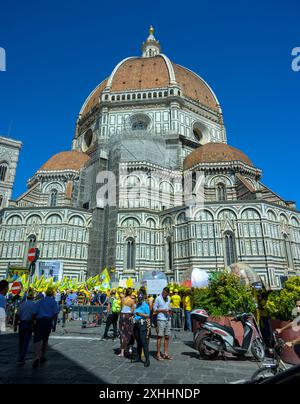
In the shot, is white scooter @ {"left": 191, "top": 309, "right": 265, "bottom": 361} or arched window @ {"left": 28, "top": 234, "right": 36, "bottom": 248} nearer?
white scooter @ {"left": 191, "top": 309, "right": 265, "bottom": 361}

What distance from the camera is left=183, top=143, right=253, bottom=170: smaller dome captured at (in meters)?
33.1

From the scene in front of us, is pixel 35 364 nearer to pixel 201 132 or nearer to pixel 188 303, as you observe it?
pixel 188 303

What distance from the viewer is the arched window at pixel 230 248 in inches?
1022

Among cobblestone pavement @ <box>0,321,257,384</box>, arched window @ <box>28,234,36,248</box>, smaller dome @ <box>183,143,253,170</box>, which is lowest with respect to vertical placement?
cobblestone pavement @ <box>0,321,257,384</box>

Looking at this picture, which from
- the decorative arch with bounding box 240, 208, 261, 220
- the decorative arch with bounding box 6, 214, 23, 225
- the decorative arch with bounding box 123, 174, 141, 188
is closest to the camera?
the decorative arch with bounding box 240, 208, 261, 220

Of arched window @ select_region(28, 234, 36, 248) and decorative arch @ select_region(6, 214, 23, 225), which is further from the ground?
decorative arch @ select_region(6, 214, 23, 225)

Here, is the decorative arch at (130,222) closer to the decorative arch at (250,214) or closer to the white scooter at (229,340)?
the decorative arch at (250,214)

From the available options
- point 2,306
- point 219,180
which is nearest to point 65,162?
point 219,180

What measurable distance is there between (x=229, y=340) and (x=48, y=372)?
412 cm

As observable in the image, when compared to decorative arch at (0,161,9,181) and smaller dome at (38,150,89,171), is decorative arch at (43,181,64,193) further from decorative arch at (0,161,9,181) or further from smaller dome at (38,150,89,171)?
decorative arch at (0,161,9,181)

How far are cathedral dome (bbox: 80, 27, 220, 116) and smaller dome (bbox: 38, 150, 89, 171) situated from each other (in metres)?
10.8

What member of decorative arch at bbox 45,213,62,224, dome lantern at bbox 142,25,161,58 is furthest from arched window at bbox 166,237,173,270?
dome lantern at bbox 142,25,161,58

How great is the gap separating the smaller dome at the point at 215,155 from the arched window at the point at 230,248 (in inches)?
402

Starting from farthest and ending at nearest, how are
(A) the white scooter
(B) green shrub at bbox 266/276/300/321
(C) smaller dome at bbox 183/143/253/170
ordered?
(C) smaller dome at bbox 183/143/253/170
(B) green shrub at bbox 266/276/300/321
(A) the white scooter
